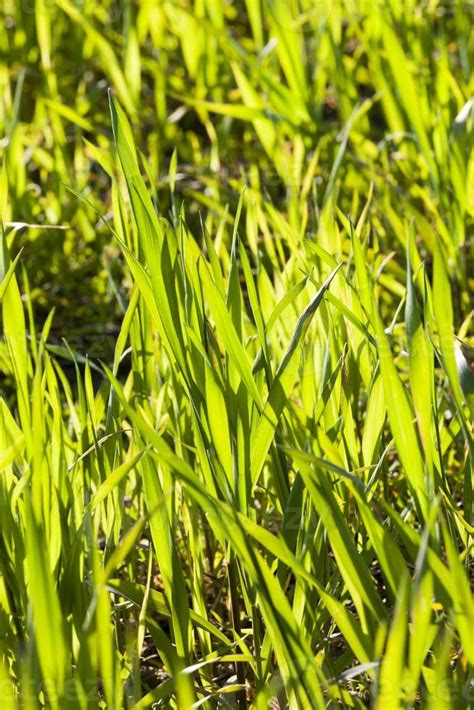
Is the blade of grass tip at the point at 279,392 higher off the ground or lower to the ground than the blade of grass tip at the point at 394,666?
higher

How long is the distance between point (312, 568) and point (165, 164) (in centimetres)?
156

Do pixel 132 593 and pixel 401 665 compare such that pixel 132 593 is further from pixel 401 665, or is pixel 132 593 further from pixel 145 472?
pixel 401 665

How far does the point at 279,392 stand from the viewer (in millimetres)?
795

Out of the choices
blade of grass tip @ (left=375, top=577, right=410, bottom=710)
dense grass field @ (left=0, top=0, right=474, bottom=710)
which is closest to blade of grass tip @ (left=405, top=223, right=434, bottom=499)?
dense grass field @ (left=0, top=0, right=474, bottom=710)

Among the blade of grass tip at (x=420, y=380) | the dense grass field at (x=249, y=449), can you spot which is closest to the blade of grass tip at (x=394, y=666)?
the dense grass field at (x=249, y=449)

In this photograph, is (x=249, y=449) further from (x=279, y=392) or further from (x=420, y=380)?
(x=420, y=380)

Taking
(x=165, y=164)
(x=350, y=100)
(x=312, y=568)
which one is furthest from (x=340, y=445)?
(x=165, y=164)

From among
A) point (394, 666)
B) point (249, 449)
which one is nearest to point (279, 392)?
point (249, 449)

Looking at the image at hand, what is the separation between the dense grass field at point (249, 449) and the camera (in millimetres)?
679

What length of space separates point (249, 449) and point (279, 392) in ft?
0.24

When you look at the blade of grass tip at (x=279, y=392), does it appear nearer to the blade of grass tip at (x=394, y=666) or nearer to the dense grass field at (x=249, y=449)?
the dense grass field at (x=249, y=449)

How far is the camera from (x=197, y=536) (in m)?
0.98

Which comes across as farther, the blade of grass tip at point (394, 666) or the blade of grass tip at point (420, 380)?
the blade of grass tip at point (420, 380)

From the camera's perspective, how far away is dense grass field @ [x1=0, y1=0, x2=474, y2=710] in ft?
2.23
